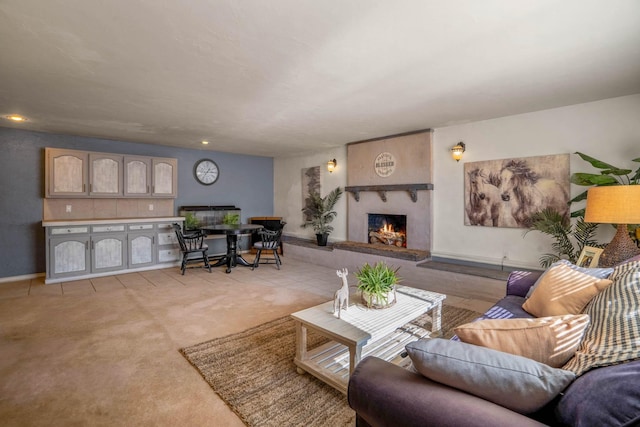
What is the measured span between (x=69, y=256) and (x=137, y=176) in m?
1.66

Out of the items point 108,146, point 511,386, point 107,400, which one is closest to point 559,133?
point 511,386

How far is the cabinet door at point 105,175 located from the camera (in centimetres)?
513

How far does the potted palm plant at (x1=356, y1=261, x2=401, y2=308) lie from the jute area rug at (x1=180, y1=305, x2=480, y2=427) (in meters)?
0.66

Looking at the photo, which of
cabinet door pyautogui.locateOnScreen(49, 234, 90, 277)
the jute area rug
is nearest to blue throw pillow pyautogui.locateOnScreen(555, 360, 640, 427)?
the jute area rug

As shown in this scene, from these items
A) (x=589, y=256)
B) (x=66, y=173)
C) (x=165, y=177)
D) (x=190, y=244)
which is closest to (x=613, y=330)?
(x=589, y=256)

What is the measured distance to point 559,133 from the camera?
3.67m

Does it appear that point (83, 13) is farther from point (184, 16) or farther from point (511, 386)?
point (511, 386)

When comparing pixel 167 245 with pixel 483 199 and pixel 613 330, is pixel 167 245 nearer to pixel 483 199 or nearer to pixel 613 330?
pixel 483 199

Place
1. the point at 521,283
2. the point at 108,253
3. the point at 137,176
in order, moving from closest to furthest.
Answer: the point at 521,283 → the point at 108,253 → the point at 137,176

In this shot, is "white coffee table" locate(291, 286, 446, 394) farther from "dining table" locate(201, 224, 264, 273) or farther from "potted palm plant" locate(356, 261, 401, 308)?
"dining table" locate(201, 224, 264, 273)

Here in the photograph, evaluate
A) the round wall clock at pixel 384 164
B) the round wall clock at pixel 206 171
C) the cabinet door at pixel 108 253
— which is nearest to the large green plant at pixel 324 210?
the round wall clock at pixel 384 164

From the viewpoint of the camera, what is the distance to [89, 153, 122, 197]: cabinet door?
513cm

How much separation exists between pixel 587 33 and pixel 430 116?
79.2 inches

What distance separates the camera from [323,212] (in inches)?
250
